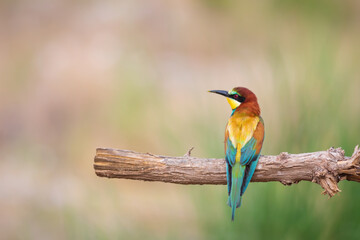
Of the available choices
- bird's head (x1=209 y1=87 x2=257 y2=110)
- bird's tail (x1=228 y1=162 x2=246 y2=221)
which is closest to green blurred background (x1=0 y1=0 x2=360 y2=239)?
bird's head (x1=209 y1=87 x2=257 y2=110)

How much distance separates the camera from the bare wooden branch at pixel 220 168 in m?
2.07

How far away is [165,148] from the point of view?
13.9 ft

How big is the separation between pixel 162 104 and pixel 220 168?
3.37 metres

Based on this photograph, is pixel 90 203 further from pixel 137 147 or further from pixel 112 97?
pixel 112 97

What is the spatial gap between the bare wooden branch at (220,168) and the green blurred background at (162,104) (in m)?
1.32

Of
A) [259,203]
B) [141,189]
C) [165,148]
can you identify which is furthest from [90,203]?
[141,189]

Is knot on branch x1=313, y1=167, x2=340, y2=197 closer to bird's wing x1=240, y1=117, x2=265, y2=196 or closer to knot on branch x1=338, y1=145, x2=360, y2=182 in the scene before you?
knot on branch x1=338, y1=145, x2=360, y2=182

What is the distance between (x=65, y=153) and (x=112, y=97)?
826 millimetres

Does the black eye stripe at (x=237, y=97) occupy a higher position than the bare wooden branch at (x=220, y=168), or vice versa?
the black eye stripe at (x=237, y=97)

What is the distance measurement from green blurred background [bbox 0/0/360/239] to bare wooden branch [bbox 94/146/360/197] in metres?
1.32

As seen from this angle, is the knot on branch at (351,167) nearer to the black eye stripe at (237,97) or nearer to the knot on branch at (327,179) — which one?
the knot on branch at (327,179)

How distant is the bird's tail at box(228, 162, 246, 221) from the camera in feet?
6.70

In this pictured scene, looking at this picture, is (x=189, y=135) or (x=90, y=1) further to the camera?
(x=90, y=1)

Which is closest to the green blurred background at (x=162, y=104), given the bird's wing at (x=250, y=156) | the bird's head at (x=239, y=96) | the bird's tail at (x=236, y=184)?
the bird's head at (x=239, y=96)
